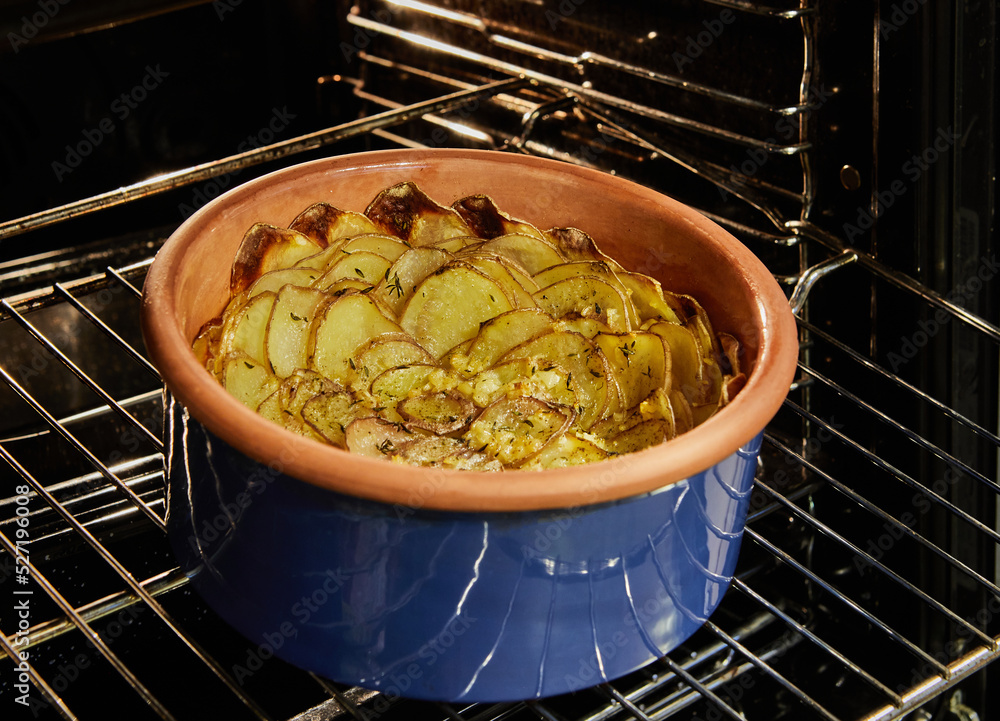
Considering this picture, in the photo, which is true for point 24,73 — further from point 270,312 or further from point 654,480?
point 654,480

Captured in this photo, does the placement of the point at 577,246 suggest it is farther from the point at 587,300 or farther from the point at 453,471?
the point at 453,471

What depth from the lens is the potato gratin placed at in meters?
0.86

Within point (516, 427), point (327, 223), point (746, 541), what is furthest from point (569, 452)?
point (746, 541)

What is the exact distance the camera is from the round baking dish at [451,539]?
699 mm

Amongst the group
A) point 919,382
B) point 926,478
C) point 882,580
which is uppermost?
point 919,382

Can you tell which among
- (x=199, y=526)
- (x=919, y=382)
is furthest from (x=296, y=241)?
(x=919, y=382)

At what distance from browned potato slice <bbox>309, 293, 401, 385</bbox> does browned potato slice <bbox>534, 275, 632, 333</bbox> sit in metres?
0.17

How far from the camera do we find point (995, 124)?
3.55 feet

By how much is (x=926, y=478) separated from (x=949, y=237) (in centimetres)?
31

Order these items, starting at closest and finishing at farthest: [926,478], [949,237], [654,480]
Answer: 1. [654,480]
2. [949,237]
3. [926,478]

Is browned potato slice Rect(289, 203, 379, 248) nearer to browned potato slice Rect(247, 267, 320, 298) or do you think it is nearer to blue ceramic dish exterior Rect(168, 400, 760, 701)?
browned potato slice Rect(247, 267, 320, 298)

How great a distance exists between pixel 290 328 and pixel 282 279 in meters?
0.08

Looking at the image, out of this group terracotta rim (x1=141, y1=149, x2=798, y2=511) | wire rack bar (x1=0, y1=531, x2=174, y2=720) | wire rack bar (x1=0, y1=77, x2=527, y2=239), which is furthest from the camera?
wire rack bar (x1=0, y1=77, x2=527, y2=239)

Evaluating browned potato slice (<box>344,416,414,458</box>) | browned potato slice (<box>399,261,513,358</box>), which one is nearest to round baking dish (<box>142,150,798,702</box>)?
browned potato slice (<box>344,416,414,458</box>)
